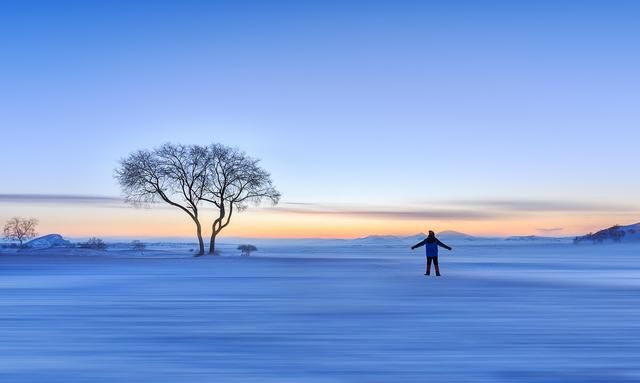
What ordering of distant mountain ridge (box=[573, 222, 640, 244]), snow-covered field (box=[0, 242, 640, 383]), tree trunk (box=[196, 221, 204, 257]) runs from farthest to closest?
1. distant mountain ridge (box=[573, 222, 640, 244])
2. tree trunk (box=[196, 221, 204, 257])
3. snow-covered field (box=[0, 242, 640, 383])

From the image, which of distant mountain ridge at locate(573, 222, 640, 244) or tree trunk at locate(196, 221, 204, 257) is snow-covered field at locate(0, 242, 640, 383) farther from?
distant mountain ridge at locate(573, 222, 640, 244)

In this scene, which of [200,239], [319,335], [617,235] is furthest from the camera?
[617,235]

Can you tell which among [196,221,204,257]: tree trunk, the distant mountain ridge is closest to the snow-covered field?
[196,221,204,257]: tree trunk

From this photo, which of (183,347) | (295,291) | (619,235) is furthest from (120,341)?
(619,235)

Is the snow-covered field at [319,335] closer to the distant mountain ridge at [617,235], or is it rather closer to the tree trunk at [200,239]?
the tree trunk at [200,239]

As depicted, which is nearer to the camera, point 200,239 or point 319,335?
point 319,335

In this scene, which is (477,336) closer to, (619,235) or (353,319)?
(353,319)

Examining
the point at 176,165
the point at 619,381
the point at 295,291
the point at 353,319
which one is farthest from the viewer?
the point at 176,165

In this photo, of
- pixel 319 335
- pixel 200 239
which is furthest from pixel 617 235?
pixel 319 335

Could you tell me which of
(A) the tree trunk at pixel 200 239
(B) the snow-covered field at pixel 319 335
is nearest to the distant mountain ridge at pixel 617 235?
(A) the tree trunk at pixel 200 239

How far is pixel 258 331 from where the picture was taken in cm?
1105

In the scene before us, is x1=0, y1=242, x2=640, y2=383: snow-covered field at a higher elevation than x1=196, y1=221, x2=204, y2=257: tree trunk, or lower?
lower

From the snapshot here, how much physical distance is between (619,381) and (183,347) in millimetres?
4932

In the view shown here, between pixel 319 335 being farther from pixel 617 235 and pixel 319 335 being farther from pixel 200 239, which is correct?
pixel 617 235
